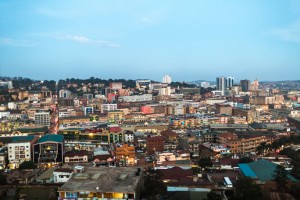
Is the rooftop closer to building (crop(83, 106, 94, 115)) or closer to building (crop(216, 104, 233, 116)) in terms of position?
building (crop(83, 106, 94, 115))

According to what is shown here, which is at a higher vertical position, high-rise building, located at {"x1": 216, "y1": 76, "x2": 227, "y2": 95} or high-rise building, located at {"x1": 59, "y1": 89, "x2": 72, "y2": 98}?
high-rise building, located at {"x1": 216, "y1": 76, "x2": 227, "y2": 95}

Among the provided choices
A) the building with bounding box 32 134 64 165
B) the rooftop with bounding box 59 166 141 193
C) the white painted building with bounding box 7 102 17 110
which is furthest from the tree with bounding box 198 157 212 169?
the white painted building with bounding box 7 102 17 110

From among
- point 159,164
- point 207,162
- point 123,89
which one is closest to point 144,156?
point 159,164

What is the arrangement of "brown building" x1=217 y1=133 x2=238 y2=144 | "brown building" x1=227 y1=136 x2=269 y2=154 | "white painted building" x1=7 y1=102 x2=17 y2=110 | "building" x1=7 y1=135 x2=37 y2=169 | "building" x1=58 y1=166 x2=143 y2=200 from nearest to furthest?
"building" x1=58 y1=166 x2=143 y2=200
"building" x1=7 y1=135 x2=37 y2=169
"brown building" x1=227 y1=136 x2=269 y2=154
"brown building" x1=217 y1=133 x2=238 y2=144
"white painted building" x1=7 y1=102 x2=17 y2=110

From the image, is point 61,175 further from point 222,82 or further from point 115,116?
point 222,82

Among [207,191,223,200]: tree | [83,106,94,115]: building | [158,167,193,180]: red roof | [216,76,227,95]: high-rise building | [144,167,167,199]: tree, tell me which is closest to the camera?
[207,191,223,200]: tree

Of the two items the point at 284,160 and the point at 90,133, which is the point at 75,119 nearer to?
the point at 90,133

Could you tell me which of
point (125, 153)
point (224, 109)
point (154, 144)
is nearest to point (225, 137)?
point (154, 144)
